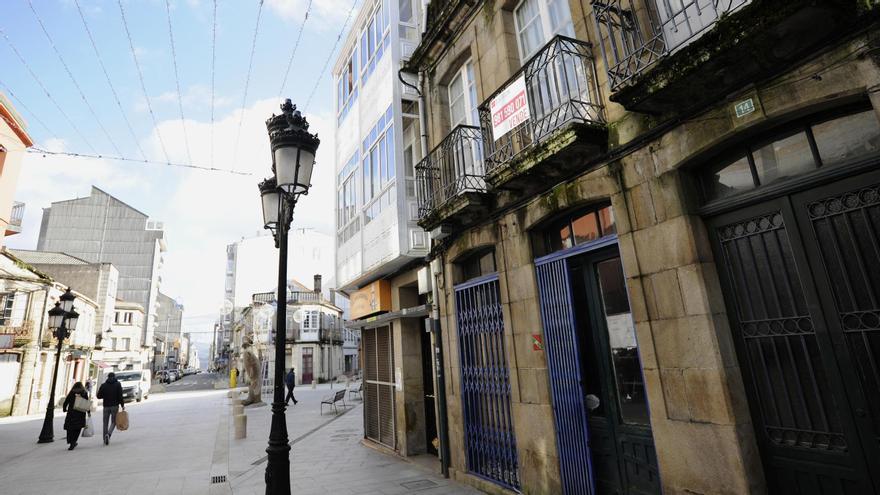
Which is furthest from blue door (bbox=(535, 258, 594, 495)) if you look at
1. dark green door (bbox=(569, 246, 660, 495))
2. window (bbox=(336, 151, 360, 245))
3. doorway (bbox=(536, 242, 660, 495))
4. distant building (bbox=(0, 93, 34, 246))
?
distant building (bbox=(0, 93, 34, 246))

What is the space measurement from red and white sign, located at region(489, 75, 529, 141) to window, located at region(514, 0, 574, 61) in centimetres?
96

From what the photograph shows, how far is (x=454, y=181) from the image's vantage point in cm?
710

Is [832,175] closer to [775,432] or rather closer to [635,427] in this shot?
[775,432]

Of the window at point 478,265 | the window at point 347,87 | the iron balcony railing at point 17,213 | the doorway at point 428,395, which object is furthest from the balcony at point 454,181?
the iron balcony railing at point 17,213

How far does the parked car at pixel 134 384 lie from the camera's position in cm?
2498

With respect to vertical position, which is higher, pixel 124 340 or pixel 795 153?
pixel 124 340

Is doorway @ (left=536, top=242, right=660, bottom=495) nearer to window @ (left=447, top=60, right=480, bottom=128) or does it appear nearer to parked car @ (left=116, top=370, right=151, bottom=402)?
window @ (left=447, top=60, right=480, bottom=128)

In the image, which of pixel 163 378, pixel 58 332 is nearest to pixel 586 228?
pixel 58 332

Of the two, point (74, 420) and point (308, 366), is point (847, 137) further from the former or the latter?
point (308, 366)

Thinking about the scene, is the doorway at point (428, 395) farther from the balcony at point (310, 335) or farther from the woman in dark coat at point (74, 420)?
the balcony at point (310, 335)

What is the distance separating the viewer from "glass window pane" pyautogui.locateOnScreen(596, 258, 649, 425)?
15.4ft

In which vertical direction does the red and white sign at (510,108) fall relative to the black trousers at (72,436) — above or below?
above

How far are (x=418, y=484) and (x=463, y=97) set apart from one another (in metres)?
6.75

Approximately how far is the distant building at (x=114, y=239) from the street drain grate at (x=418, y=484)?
54454 mm
